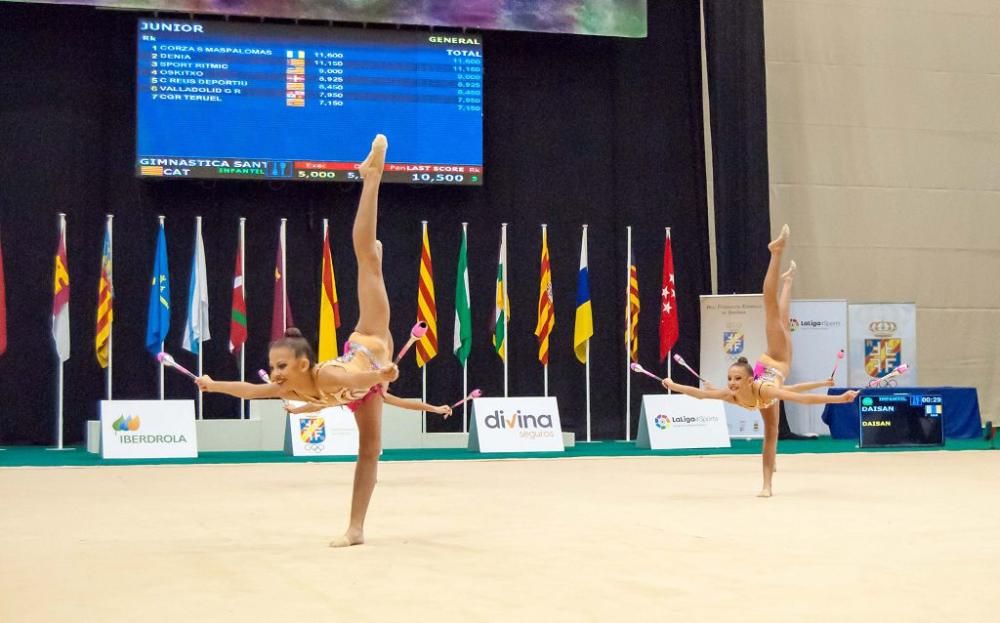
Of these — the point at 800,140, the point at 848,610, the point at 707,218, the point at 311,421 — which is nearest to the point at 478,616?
the point at 848,610

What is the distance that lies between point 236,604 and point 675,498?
14.3 ft

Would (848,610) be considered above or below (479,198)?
below

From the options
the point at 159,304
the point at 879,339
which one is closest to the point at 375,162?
Result: the point at 159,304

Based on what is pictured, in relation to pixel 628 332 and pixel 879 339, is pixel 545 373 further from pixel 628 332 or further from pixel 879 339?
pixel 879 339

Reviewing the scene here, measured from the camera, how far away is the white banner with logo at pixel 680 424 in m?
13.3

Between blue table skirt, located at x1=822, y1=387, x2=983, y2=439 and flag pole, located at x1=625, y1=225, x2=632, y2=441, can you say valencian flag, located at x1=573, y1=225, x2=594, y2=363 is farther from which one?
blue table skirt, located at x1=822, y1=387, x2=983, y2=439

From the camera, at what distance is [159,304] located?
13164 millimetres

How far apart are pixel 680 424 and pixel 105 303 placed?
6530 millimetres

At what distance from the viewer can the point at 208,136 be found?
13.4 m

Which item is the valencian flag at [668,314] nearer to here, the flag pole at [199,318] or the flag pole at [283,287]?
the flag pole at [283,287]

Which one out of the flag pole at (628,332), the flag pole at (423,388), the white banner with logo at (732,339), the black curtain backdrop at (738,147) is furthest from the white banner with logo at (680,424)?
the flag pole at (423,388)

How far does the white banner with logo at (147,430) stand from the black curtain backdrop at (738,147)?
716 cm

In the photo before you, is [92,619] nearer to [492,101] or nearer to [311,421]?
[311,421]

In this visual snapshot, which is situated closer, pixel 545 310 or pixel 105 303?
pixel 105 303
